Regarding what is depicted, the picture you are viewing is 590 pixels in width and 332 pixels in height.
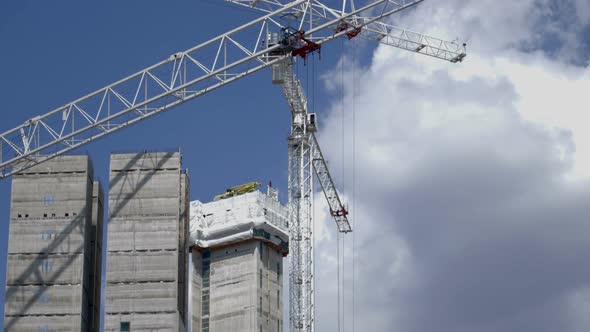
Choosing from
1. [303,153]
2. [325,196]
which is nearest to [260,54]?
[303,153]

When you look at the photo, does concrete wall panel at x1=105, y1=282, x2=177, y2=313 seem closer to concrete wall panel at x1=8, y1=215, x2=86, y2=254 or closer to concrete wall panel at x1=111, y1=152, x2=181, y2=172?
concrete wall panel at x1=8, y1=215, x2=86, y2=254

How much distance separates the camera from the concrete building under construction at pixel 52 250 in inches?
5709

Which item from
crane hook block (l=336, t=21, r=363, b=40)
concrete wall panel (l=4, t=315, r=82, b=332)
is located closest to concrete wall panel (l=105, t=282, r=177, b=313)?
concrete wall panel (l=4, t=315, r=82, b=332)

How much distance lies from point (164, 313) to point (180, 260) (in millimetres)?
7982

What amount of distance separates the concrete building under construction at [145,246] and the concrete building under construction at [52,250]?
8.92ft

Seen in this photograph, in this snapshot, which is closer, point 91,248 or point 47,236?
point 47,236

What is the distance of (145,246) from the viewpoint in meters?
148

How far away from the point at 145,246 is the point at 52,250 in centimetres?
874

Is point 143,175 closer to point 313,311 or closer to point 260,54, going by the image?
point 260,54

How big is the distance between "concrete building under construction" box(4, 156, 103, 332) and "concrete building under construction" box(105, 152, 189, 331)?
2718 mm

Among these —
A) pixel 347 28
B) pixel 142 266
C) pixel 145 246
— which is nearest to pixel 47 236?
pixel 145 246

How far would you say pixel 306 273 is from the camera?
178m

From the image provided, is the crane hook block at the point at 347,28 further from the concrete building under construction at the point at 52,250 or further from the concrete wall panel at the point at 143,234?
the concrete building under construction at the point at 52,250

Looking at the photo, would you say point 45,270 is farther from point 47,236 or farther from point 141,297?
point 141,297
